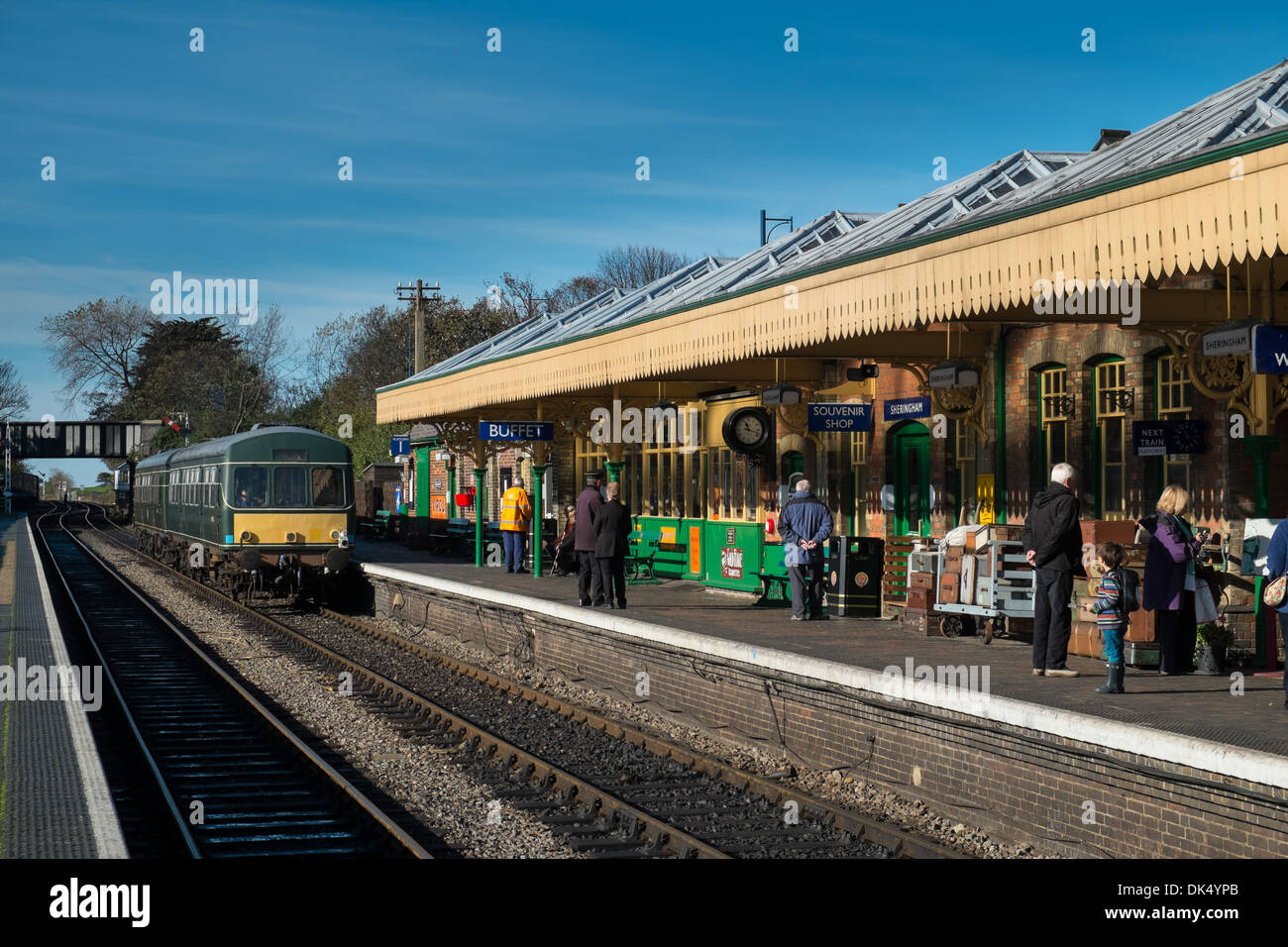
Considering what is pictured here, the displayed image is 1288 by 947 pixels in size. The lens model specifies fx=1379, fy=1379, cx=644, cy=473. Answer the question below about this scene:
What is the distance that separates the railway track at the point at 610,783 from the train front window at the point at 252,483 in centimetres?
863

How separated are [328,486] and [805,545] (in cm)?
1215

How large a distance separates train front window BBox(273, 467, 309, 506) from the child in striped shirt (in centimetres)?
1697

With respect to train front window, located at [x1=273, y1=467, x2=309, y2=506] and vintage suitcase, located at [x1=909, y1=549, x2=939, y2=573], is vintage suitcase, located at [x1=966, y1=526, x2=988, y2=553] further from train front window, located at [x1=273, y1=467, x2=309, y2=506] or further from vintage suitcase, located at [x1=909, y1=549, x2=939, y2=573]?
train front window, located at [x1=273, y1=467, x2=309, y2=506]

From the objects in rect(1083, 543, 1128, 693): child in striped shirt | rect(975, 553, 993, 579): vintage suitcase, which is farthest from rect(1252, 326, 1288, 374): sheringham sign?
rect(975, 553, 993, 579): vintage suitcase

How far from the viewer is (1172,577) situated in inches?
385

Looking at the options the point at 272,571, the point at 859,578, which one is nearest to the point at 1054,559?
the point at 859,578

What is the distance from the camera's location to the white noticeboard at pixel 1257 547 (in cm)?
995

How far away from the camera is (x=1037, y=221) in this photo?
30.7ft

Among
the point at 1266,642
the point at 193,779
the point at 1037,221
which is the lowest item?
the point at 193,779
